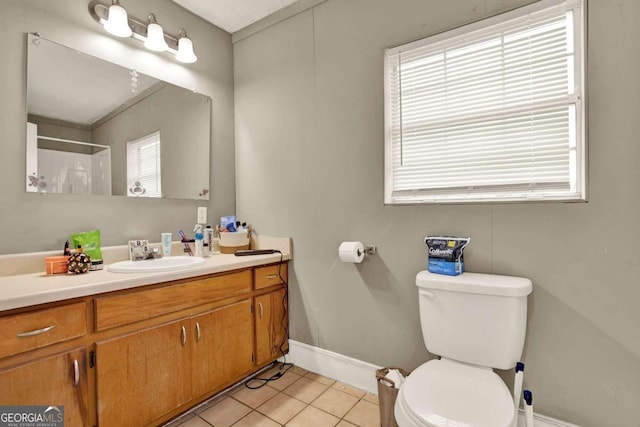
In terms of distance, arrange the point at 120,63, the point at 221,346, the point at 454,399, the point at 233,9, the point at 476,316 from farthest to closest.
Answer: the point at 233,9 < the point at 120,63 < the point at 221,346 < the point at 476,316 < the point at 454,399

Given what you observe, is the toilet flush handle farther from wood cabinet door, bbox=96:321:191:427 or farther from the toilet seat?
wood cabinet door, bbox=96:321:191:427

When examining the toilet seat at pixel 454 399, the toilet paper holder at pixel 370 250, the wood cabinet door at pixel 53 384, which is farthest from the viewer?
the toilet paper holder at pixel 370 250

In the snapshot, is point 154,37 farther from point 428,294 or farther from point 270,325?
point 428,294

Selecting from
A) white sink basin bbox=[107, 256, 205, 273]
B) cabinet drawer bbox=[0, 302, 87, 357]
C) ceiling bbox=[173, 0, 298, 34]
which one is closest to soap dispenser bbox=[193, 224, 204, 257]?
white sink basin bbox=[107, 256, 205, 273]

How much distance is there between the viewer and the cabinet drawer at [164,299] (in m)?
1.33

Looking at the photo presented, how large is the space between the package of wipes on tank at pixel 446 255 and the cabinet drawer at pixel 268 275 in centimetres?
106

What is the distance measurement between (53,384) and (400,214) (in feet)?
5.65

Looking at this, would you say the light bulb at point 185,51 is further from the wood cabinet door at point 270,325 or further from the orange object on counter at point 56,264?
the wood cabinet door at point 270,325

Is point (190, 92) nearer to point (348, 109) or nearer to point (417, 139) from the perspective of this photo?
point (348, 109)

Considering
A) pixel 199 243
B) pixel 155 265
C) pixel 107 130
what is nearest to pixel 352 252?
Result: pixel 199 243


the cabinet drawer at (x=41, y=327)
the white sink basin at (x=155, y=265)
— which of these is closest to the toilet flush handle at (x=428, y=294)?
the white sink basin at (x=155, y=265)

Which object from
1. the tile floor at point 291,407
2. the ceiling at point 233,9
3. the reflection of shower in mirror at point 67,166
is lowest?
the tile floor at point 291,407

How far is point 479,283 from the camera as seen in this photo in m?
1.36

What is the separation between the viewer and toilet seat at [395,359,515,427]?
983mm
